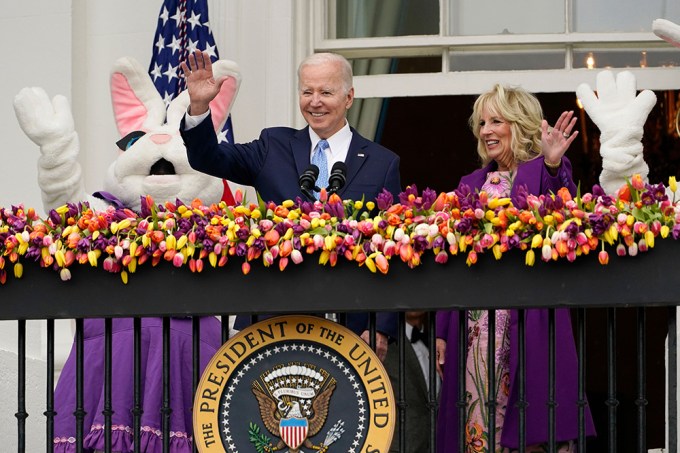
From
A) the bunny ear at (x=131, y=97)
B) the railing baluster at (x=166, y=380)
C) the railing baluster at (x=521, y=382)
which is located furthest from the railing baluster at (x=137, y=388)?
the bunny ear at (x=131, y=97)

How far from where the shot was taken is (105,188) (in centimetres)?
584

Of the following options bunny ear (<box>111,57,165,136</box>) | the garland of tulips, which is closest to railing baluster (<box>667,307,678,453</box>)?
the garland of tulips

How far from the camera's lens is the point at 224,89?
20.2 ft

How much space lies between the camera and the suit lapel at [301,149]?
5441 mm

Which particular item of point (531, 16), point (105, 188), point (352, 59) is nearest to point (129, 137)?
point (105, 188)

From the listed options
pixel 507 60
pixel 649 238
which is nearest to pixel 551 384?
pixel 649 238

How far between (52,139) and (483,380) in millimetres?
1790

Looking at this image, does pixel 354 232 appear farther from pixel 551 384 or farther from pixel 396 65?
pixel 396 65

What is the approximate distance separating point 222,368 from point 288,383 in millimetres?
213

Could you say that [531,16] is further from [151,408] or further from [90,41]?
[151,408]

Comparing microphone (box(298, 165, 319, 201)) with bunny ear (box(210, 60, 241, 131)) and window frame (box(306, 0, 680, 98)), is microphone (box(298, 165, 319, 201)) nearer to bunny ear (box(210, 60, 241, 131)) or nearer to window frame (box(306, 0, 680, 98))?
bunny ear (box(210, 60, 241, 131))

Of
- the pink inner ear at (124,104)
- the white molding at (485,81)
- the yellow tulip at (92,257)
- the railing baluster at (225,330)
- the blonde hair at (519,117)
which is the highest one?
the white molding at (485,81)

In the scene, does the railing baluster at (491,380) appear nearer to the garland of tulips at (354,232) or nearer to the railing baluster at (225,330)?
the garland of tulips at (354,232)

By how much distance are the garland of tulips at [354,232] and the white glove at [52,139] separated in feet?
2.26
